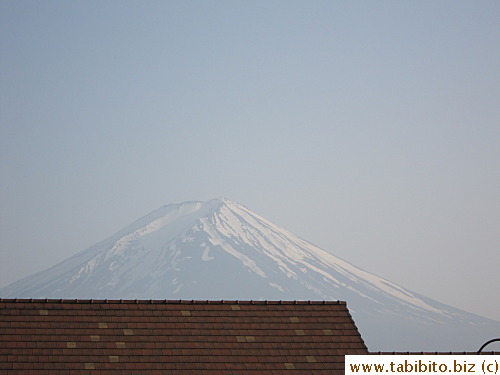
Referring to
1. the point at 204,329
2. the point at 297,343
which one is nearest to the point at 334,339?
the point at 297,343

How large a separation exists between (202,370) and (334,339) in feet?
19.8

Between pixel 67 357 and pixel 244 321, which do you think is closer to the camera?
pixel 67 357

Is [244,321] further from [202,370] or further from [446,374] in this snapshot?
[446,374]

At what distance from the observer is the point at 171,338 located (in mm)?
40438

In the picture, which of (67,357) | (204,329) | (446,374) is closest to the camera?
(446,374)

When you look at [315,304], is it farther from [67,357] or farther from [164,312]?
[67,357]

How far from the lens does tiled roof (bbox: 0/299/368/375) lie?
38406 millimetres

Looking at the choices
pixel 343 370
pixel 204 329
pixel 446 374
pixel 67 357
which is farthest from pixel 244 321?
pixel 446 374

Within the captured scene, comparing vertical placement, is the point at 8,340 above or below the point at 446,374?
above

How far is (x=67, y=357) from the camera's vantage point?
38250 mm

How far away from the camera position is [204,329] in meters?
41.3

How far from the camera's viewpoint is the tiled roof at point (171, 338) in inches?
1512

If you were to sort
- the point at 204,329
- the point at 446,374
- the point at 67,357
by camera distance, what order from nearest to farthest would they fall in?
the point at 446,374, the point at 67,357, the point at 204,329

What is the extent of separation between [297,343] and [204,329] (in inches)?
148
